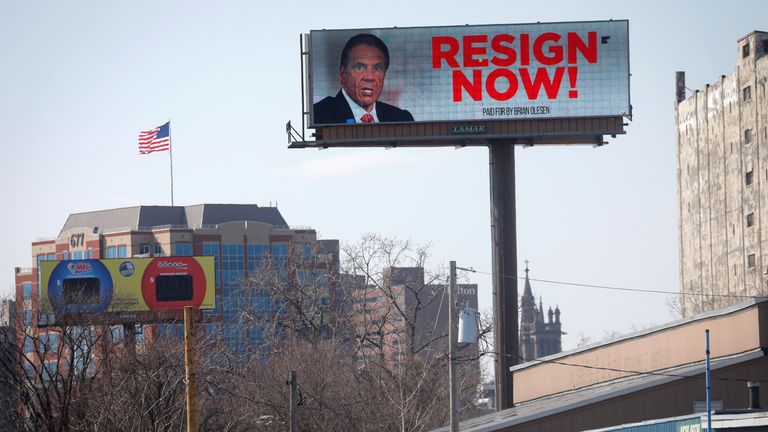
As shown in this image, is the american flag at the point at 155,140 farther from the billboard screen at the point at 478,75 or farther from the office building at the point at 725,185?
the billboard screen at the point at 478,75

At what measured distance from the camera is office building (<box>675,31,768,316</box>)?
112500 millimetres

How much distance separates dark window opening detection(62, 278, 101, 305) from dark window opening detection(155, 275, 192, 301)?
13.3 ft

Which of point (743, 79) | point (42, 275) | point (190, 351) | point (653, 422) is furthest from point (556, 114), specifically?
point (743, 79)

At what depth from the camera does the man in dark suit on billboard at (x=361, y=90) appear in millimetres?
64000

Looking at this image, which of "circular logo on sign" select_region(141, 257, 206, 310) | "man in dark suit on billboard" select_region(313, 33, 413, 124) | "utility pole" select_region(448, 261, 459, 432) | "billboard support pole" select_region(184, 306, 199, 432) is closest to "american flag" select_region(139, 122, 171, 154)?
"circular logo on sign" select_region(141, 257, 206, 310)

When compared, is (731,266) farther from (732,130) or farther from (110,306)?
(110,306)

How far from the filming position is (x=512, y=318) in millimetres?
62156

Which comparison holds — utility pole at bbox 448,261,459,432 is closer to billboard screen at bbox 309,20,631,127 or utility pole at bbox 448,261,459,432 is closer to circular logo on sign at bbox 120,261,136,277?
billboard screen at bbox 309,20,631,127

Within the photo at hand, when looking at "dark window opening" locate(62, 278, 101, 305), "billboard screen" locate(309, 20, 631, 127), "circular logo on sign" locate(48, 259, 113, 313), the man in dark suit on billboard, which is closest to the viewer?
"billboard screen" locate(309, 20, 631, 127)

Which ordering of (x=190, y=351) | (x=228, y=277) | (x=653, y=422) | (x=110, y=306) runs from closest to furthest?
(x=190, y=351), (x=653, y=422), (x=110, y=306), (x=228, y=277)

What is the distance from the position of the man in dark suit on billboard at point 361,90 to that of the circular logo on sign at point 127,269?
3862 centimetres

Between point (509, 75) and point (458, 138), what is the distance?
141 inches

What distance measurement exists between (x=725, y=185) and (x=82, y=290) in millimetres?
51924

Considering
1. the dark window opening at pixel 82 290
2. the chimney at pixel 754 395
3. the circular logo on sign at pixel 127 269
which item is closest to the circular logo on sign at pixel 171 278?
the circular logo on sign at pixel 127 269
